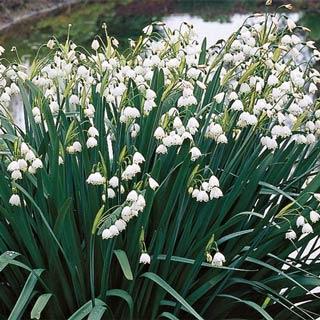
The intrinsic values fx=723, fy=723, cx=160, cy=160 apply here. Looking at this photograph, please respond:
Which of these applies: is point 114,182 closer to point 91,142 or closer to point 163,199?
point 91,142

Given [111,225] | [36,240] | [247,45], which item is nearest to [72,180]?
[36,240]

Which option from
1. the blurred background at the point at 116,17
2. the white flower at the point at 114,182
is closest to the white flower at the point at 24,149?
the white flower at the point at 114,182

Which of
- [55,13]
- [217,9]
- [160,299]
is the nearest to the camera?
[160,299]

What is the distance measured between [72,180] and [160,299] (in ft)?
1.97

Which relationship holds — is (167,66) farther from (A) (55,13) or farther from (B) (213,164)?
(A) (55,13)

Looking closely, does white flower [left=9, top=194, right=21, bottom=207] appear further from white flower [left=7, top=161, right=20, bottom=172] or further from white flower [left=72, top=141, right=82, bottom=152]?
white flower [left=72, top=141, right=82, bottom=152]

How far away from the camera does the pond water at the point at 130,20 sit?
1412 centimetres

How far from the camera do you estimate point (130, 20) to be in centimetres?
1689

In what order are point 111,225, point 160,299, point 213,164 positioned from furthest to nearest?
point 213,164, point 160,299, point 111,225

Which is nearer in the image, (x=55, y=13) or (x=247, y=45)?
(x=247, y=45)

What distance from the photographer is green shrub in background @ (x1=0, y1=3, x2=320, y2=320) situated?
2.60 meters

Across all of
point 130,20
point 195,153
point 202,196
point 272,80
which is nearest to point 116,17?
point 130,20

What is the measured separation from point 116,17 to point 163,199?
15.0 meters

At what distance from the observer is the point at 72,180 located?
115 inches
